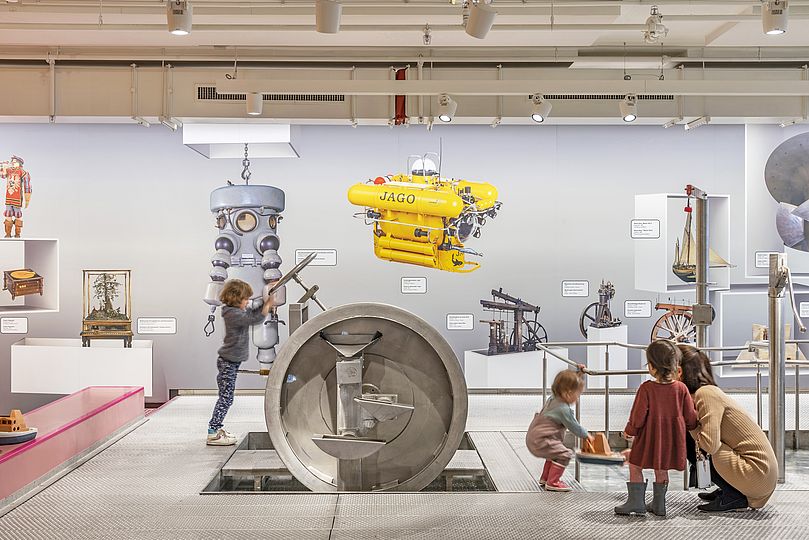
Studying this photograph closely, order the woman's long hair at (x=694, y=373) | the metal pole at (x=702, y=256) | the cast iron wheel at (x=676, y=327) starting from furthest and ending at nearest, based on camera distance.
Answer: the cast iron wheel at (x=676, y=327) → the metal pole at (x=702, y=256) → the woman's long hair at (x=694, y=373)

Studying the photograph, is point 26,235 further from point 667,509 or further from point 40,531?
point 667,509

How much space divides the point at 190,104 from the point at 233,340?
2889 mm

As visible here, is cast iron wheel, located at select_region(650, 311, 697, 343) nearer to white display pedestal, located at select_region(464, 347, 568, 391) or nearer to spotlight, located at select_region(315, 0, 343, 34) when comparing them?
white display pedestal, located at select_region(464, 347, 568, 391)

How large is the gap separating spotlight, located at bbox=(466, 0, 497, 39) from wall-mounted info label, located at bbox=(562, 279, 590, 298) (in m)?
3.98

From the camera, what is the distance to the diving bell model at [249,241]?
8.67 meters

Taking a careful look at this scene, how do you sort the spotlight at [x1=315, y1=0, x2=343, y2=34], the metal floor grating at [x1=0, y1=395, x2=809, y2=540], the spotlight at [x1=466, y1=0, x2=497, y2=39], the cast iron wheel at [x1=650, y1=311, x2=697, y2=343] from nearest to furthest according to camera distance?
1. the metal floor grating at [x1=0, y1=395, x2=809, y2=540]
2. the spotlight at [x1=315, y1=0, x2=343, y2=34]
3. the spotlight at [x1=466, y1=0, x2=497, y2=39]
4. the cast iron wheel at [x1=650, y1=311, x2=697, y2=343]

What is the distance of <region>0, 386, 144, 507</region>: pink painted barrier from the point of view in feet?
15.9

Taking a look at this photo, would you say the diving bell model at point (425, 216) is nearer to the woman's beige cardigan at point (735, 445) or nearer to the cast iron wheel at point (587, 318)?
the cast iron wheel at point (587, 318)

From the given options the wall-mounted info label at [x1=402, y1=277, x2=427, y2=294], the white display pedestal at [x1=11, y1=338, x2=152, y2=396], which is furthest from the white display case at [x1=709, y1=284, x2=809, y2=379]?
the white display pedestal at [x1=11, y1=338, x2=152, y2=396]

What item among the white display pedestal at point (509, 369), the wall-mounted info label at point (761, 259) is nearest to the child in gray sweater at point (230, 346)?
the white display pedestal at point (509, 369)

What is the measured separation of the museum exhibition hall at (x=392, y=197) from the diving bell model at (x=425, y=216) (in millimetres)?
25

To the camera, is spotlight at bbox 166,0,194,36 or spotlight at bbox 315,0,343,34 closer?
spotlight at bbox 315,0,343,34

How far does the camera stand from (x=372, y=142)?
8648mm

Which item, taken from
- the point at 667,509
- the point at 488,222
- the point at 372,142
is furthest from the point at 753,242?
the point at 667,509
